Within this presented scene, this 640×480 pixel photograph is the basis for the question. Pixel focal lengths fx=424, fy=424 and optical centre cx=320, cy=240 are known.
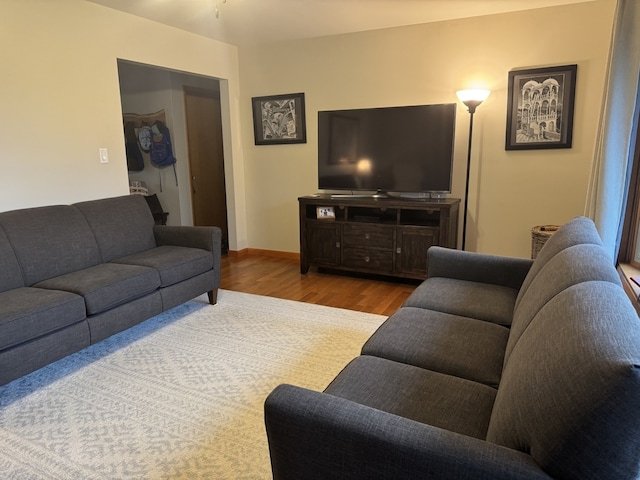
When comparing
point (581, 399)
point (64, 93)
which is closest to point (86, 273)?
point (64, 93)

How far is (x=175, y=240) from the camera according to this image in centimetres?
356

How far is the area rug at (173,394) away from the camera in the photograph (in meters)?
1.75

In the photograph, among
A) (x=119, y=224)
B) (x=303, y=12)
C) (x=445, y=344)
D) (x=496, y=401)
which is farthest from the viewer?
(x=303, y=12)

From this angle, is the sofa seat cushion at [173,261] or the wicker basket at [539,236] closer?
the sofa seat cushion at [173,261]

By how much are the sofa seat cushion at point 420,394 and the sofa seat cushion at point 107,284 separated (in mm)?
1744

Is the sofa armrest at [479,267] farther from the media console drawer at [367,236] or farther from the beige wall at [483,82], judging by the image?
the beige wall at [483,82]

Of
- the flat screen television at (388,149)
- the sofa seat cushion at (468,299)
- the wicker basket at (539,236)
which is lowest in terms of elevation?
the sofa seat cushion at (468,299)

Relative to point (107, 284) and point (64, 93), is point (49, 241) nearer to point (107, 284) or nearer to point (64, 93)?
point (107, 284)

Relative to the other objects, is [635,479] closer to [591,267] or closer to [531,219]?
[591,267]

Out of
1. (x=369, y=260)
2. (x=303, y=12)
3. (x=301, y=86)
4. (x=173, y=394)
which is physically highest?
(x=303, y=12)

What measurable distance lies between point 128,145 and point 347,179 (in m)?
3.10

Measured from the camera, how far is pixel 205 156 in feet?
18.0

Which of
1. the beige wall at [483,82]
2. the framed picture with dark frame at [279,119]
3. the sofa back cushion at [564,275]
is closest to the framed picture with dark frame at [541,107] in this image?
the beige wall at [483,82]

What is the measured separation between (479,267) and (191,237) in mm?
2245
